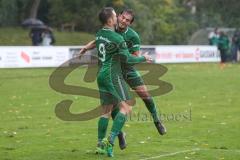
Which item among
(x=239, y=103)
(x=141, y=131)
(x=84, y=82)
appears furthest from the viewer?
(x=84, y=82)

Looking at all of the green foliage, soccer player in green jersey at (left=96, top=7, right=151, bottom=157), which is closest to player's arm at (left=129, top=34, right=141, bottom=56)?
soccer player in green jersey at (left=96, top=7, right=151, bottom=157)

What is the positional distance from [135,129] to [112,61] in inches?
149

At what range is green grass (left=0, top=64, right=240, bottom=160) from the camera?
11.2 m

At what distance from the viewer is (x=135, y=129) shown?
1438 cm

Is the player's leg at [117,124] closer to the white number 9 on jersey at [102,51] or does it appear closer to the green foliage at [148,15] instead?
the white number 9 on jersey at [102,51]

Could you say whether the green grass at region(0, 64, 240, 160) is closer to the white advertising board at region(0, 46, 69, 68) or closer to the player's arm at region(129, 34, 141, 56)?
the player's arm at region(129, 34, 141, 56)

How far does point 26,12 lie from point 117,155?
50.5m

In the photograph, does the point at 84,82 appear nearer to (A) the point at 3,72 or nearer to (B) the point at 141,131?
(A) the point at 3,72

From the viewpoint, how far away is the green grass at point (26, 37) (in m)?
52.1

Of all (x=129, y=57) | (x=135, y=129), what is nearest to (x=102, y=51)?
(x=129, y=57)

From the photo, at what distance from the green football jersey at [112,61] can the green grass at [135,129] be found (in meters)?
0.99

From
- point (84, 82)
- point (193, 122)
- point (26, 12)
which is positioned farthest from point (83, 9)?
point (193, 122)

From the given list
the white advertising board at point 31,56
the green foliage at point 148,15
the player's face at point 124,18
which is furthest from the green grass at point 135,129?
the green foliage at point 148,15

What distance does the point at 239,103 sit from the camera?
65.4ft
